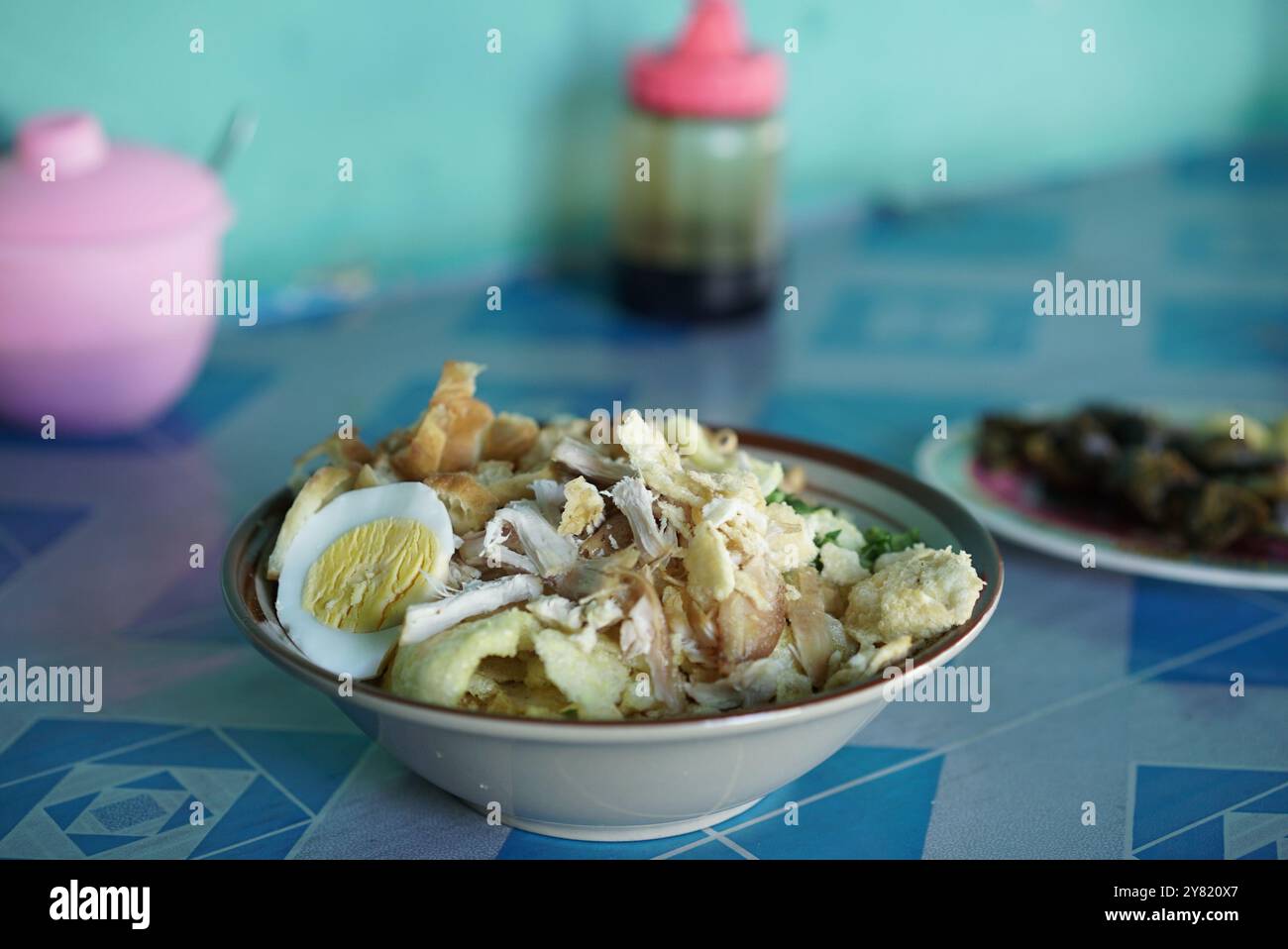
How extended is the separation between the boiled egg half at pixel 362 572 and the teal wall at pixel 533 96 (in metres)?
1.35

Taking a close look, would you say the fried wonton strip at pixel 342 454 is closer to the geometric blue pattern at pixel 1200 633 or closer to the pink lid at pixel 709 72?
the geometric blue pattern at pixel 1200 633

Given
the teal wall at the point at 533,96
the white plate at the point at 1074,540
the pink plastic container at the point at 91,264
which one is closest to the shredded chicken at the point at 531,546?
the white plate at the point at 1074,540

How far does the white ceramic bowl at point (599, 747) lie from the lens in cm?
97

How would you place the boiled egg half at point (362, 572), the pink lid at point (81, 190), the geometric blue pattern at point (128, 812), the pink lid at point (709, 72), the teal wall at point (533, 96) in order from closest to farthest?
the boiled egg half at point (362, 572), the geometric blue pattern at point (128, 812), the pink lid at point (81, 190), the teal wall at point (533, 96), the pink lid at point (709, 72)

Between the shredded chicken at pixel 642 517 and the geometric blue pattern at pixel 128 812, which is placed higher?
the shredded chicken at pixel 642 517

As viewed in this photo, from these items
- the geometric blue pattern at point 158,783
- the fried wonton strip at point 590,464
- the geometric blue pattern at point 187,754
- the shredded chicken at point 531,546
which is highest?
the fried wonton strip at point 590,464

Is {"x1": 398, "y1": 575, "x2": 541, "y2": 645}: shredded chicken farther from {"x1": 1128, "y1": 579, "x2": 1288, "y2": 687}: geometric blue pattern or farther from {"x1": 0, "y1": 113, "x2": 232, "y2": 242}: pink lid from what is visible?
{"x1": 0, "y1": 113, "x2": 232, "y2": 242}: pink lid

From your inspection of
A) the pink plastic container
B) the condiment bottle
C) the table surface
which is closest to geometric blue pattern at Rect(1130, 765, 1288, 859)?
the table surface

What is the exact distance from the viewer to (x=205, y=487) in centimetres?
187

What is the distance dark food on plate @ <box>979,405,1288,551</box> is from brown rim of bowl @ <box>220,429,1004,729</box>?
427mm

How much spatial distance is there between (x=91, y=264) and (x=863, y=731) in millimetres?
1091

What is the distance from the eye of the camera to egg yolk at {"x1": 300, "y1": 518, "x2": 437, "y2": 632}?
108 cm

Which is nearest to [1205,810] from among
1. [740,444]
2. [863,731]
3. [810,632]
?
[863,731]

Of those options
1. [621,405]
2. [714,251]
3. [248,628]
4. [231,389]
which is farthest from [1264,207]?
[248,628]
